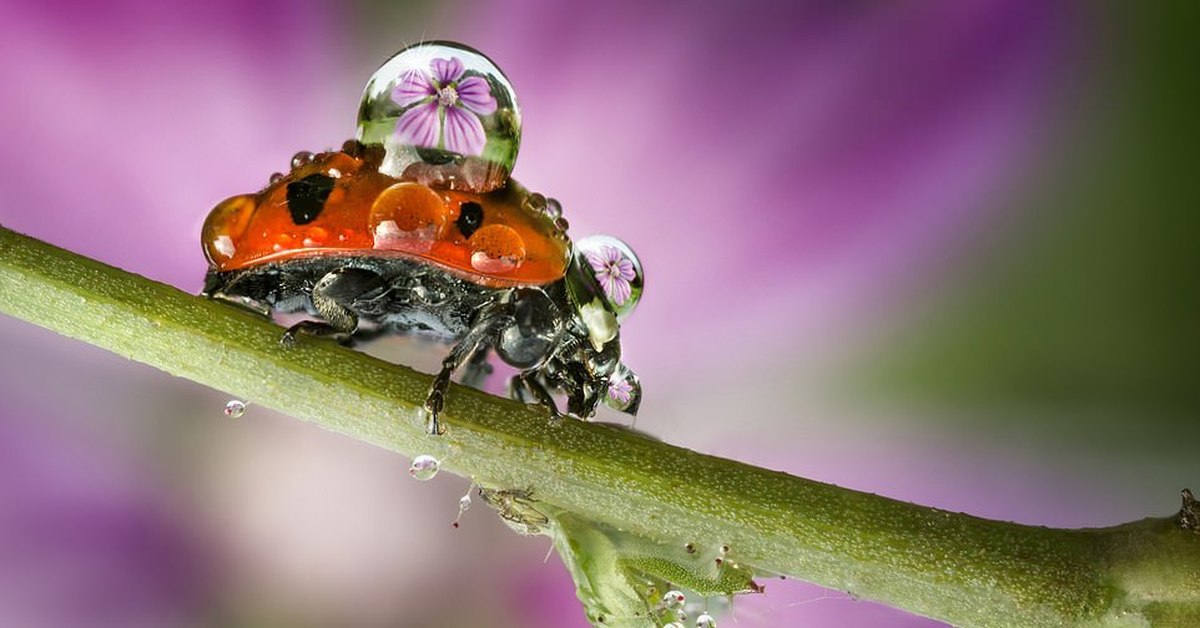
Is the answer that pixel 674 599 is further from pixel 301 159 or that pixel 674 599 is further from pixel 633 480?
pixel 301 159

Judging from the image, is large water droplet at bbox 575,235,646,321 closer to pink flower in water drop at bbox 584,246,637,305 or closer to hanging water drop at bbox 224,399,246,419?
pink flower in water drop at bbox 584,246,637,305

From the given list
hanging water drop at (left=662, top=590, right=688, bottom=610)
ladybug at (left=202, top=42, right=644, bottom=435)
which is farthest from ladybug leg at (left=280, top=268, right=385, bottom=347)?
hanging water drop at (left=662, top=590, right=688, bottom=610)

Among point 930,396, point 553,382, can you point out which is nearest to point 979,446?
point 930,396

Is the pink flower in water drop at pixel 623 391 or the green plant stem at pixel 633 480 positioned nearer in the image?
the green plant stem at pixel 633 480

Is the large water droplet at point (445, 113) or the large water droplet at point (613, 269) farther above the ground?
the large water droplet at point (445, 113)

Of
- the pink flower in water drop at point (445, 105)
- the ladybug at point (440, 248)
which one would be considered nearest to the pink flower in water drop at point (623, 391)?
the ladybug at point (440, 248)

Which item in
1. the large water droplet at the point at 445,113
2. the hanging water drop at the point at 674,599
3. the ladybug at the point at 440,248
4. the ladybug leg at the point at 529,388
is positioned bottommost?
the hanging water drop at the point at 674,599

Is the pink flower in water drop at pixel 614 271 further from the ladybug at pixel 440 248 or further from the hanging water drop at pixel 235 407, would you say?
the hanging water drop at pixel 235 407
